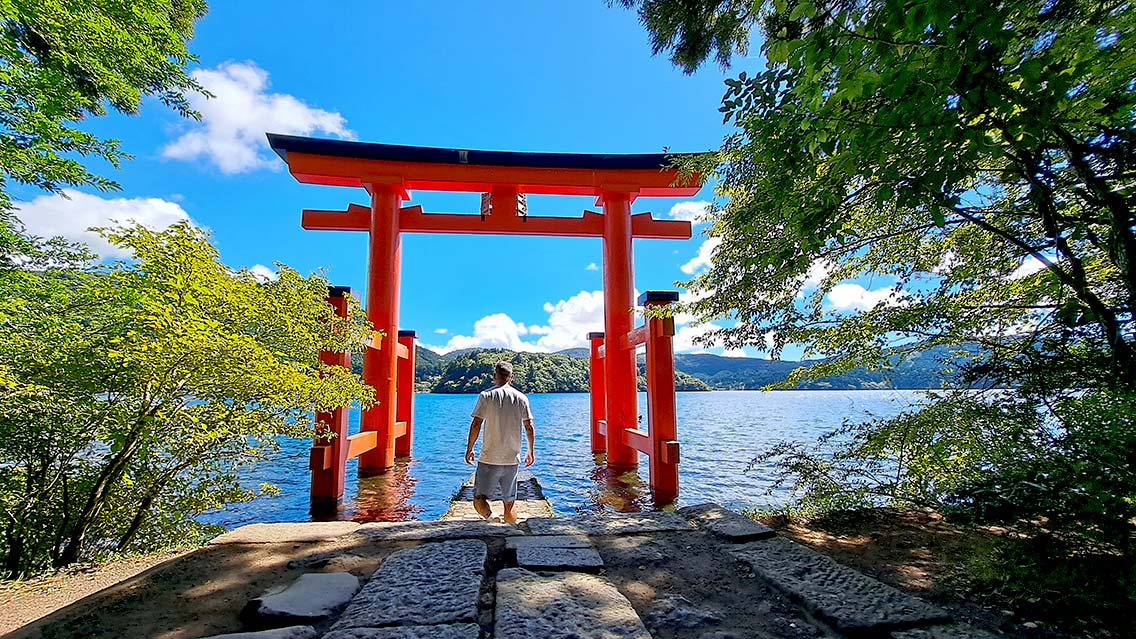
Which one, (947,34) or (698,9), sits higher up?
(698,9)

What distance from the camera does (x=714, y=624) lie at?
1.60 meters

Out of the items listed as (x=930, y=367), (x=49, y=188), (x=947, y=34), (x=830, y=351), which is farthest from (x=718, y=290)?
(x=49, y=188)

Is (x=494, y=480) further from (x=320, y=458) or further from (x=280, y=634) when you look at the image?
(x=320, y=458)

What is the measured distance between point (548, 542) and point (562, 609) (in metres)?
0.80

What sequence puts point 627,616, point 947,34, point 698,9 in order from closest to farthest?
point 947,34 → point 627,616 → point 698,9

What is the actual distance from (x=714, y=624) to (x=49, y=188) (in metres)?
4.24

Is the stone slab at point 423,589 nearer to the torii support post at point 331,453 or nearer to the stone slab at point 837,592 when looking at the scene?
the stone slab at point 837,592

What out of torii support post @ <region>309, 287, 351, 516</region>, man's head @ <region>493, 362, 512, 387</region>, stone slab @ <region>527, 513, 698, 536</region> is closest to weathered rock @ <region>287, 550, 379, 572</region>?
stone slab @ <region>527, 513, 698, 536</region>

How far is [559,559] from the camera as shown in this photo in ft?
6.98

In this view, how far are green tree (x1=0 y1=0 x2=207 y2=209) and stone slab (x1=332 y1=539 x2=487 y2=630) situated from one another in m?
2.77

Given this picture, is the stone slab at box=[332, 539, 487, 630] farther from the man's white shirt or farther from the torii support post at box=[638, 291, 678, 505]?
the torii support post at box=[638, 291, 678, 505]

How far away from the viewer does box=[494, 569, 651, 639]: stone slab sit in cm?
144

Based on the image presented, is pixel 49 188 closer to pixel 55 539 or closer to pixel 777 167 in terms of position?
pixel 55 539

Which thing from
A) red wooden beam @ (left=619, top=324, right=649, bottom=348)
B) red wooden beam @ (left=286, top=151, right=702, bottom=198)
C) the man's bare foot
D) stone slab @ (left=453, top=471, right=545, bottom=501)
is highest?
red wooden beam @ (left=286, top=151, right=702, bottom=198)
